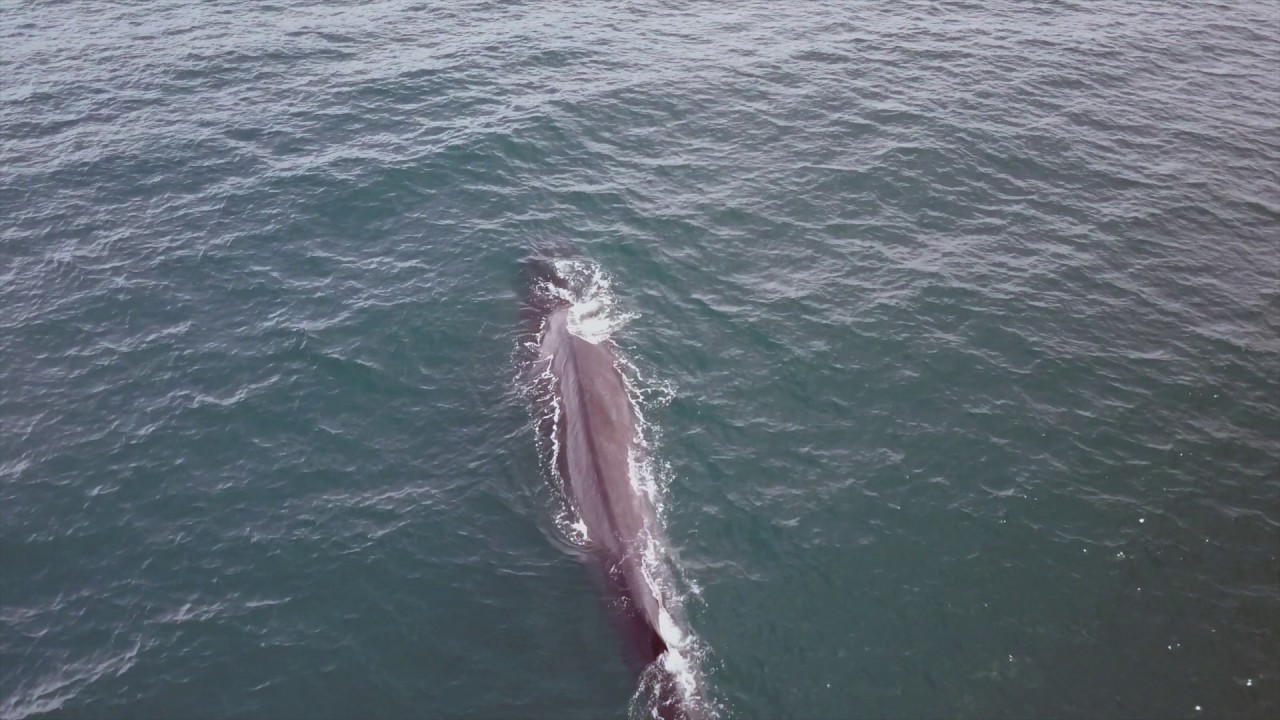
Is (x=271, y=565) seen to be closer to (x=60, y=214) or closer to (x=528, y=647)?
(x=528, y=647)

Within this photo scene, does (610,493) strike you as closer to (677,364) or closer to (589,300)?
(677,364)

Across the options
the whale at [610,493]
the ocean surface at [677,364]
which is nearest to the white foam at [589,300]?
the whale at [610,493]

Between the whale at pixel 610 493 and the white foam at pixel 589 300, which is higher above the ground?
the white foam at pixel 589 300

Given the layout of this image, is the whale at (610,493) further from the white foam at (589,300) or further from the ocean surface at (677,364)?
the ocean surface at (677,364)

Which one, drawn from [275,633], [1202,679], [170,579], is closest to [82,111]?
[170,579]

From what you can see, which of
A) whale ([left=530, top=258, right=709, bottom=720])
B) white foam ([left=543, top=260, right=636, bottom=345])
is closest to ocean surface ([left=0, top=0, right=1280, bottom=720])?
whale ([left=530, top=258, right=709, bottom=720])
